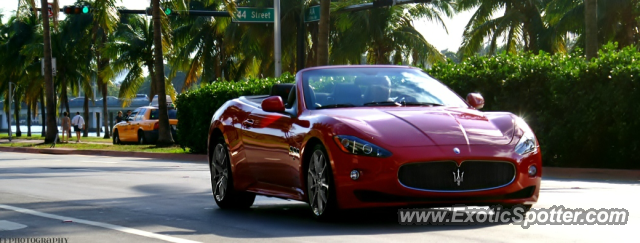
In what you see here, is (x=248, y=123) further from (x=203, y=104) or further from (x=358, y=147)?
(x=203, y=104)

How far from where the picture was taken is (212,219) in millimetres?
9227

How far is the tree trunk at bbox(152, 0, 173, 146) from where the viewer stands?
106 ft

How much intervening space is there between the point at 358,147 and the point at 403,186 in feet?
1.50

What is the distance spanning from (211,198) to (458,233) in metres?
5.05

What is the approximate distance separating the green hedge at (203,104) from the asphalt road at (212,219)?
1045cm

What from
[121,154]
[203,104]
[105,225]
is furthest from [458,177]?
[121,154]

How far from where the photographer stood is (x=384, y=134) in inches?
310

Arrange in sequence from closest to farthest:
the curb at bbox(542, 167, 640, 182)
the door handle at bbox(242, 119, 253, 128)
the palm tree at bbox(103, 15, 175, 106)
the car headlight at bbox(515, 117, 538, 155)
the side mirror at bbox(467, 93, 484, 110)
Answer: the car headlight at bbox(515, 117, 538, 155) < the side mirror at bbox(467, 93, 484, 110) < the door handle at bbox(242, 119, 253, 128) < the curb at bbox(542, 167, 640, 182) < the palm tree at bbox(103, 15, 175, 106)

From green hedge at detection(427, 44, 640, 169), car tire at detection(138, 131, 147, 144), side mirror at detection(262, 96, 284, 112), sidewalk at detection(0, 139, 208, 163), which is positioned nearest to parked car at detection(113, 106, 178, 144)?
car tire at detection(138, 131, 147, 144)

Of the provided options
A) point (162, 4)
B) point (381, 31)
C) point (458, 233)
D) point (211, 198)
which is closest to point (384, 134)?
point (458, 233)

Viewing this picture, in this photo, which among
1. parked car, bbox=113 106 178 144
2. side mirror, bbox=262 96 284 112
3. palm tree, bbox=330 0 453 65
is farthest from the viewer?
palm tree, bbox=330 0 453 65

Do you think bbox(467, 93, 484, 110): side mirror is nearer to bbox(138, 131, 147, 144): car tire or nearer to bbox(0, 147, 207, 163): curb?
bbox(0, 147, 207, 163): curb

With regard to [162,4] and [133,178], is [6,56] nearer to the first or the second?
[162,4]

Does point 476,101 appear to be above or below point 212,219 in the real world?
above
